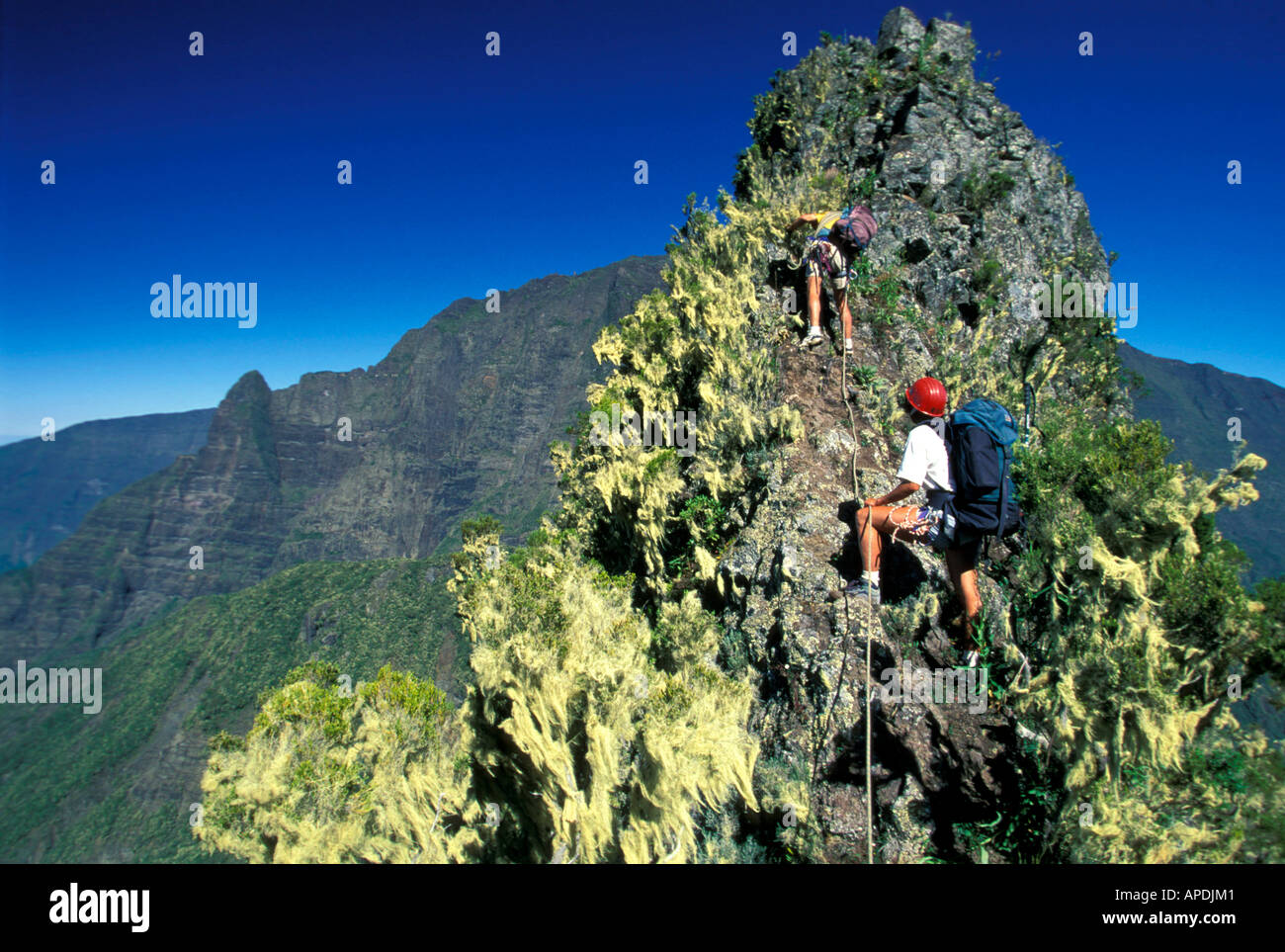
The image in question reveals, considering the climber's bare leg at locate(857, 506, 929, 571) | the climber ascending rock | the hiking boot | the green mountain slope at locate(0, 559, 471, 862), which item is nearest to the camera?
the climber's bare leg at locate(857, 506, 929, 571)

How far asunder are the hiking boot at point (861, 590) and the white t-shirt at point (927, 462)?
1.10 meters

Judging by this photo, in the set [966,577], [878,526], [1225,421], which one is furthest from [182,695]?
[1225,421]

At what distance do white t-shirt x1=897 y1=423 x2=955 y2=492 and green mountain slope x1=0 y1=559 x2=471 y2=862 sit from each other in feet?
205

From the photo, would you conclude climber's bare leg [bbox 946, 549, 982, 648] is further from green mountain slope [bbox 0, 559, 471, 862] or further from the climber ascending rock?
green mountain slope [bbox 0, 559, 471, 862]

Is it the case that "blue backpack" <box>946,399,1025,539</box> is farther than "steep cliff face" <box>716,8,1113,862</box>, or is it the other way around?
"steep cliff face" <box>716,8,1113,862</box>

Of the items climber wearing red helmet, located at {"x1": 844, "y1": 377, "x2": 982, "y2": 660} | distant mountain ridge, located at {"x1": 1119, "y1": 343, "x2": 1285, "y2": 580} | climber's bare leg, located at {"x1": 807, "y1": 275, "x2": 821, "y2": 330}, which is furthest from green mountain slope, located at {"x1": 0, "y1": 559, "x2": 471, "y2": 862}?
distant mountain ridge, located at {"x1": 1119, "y1": 343, "x2": 1285, "y2": 580}

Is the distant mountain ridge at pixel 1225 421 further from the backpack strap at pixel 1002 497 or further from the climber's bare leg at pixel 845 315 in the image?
the backpack strap at pixel 1002 497

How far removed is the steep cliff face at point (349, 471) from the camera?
147875 mm

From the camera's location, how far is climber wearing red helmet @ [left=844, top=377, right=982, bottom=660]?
4.63m

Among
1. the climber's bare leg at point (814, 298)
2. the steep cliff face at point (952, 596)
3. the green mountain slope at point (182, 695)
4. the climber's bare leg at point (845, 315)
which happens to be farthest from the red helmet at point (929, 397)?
the green mountain slope at point (182, 695)

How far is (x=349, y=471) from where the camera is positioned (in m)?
176

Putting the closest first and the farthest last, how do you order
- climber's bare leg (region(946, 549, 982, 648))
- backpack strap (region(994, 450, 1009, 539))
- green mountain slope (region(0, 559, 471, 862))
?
1. backpack strap (region(994, 450, 1009, 539))
2. climber's bare leg (region(946, 549, 982, 648))
3. green mountain slope (region(0, 559, 471, 862))

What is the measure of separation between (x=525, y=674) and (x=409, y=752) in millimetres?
2415
